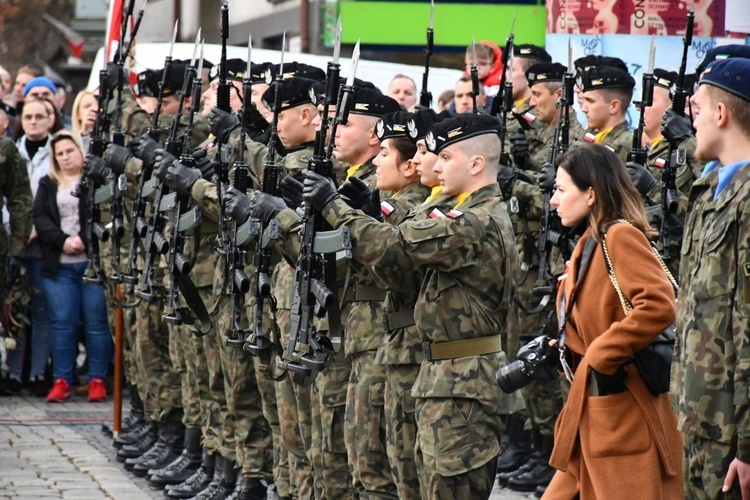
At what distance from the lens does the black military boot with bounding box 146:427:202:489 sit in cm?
887

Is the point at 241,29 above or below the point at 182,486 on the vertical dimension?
above

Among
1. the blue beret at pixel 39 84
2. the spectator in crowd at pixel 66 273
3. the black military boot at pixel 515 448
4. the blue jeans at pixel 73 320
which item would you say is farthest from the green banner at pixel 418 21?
the black military boot at pixel 515 448

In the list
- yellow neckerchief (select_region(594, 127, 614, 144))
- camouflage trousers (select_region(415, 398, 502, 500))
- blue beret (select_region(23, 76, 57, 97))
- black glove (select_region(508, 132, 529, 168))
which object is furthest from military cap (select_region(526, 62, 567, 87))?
blue beret (select_region(23, 76, 57, 97))

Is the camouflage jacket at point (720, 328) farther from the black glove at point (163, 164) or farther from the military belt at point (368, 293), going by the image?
the black glove at point (163, 164)

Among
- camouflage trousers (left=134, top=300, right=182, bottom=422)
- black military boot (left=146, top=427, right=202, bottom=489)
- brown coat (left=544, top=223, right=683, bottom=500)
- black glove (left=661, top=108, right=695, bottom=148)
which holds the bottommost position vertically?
black military boot (left=146, top=427, right=202, bottom=489)

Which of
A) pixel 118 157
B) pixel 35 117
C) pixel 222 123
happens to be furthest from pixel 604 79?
pixel 35 117

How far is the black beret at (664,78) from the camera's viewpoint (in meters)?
8.17

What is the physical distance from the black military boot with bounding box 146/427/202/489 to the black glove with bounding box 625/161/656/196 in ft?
10.9

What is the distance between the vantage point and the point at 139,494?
8609 mm

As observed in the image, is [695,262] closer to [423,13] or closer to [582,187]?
[582,187]

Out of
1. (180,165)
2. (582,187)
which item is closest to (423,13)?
(180,165)

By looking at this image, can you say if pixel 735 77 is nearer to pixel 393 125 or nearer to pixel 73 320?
pixel 393 125

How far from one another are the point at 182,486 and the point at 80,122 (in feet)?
15.1

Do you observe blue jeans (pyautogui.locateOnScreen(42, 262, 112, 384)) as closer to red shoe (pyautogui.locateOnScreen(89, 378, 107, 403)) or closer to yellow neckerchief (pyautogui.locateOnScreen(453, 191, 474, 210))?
red shoe (pyautogui.locateOnScreen(89, 378, 107, 403))
